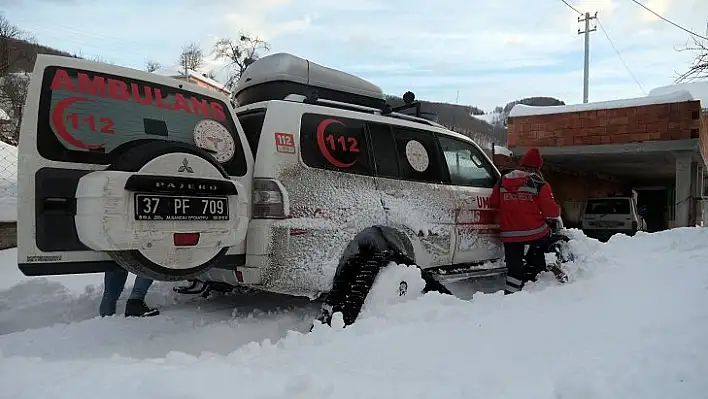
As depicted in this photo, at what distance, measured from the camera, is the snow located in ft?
24.4

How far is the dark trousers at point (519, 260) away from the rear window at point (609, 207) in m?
11.8

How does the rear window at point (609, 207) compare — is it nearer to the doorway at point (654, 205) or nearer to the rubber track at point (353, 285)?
the doorway at point (654, 205)

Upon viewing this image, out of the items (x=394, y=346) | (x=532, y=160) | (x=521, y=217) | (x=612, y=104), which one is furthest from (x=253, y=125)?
(x=612, y=104)

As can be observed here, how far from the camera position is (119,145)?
10.4ft

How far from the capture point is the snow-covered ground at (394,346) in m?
2.35

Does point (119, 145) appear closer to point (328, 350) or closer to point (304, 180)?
point (304, 180)

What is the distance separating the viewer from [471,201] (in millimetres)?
5387

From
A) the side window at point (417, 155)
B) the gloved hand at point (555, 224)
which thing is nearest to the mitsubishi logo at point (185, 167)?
the side window at point (417, 155)

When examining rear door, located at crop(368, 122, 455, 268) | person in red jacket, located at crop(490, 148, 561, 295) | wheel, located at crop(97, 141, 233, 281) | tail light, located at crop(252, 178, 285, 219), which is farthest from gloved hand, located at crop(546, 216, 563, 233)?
wheel, located at crop(97, 141, 233, 281)

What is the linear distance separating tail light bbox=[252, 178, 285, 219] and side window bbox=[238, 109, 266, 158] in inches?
10.1

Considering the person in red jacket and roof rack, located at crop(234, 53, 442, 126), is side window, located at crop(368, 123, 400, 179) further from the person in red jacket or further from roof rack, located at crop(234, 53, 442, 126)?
the person in red jacket

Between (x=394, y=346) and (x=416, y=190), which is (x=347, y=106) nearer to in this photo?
(x=416, y=190)

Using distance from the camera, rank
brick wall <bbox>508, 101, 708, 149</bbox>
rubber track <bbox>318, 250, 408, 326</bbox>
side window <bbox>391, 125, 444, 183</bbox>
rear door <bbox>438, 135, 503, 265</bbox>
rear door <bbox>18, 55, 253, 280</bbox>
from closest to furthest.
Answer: rear door <bbox>18, 55, 253, 280</bbox>
rubber track <bbox>318, 250, 408, 326</bbox>
side window <bbox>391, 125, 444, 183</bbox>
rear door <bbox>438, 135, 503, 265</bbox>
brick wall <bbox>508, 101, 708, 149</bbox>

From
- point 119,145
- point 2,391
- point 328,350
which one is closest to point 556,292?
point 328,350
